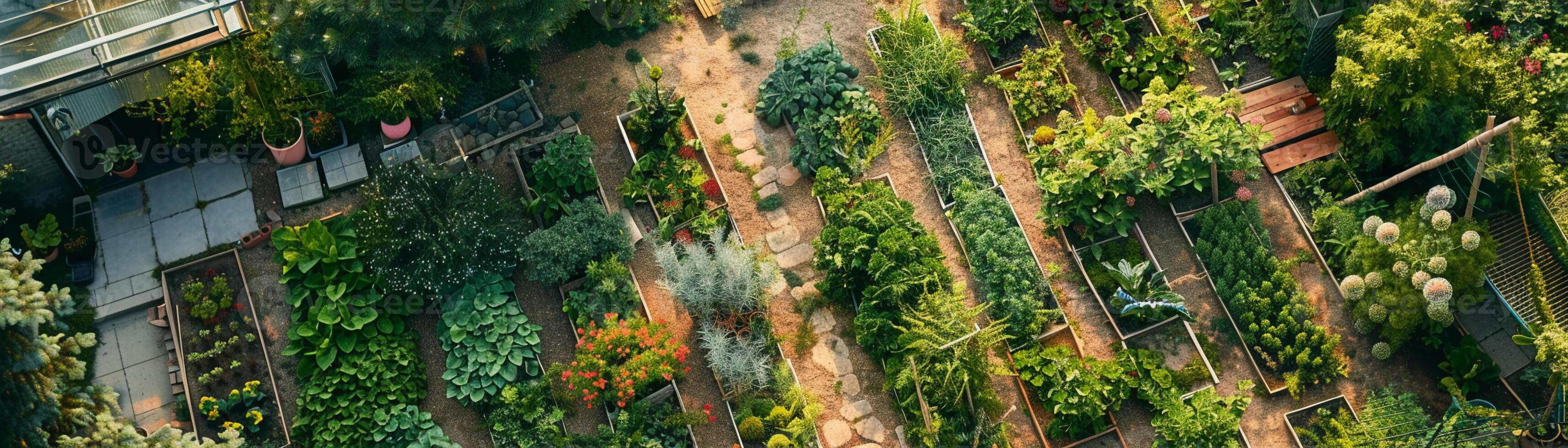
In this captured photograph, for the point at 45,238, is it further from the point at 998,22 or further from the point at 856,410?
the point at 998,22

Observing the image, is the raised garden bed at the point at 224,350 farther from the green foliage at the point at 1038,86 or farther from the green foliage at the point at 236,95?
the green foliage at the point at 1038,86

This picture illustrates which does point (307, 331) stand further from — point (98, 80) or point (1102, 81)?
point (1102, 81)

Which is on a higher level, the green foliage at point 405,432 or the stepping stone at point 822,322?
the green foliage at point 405,432

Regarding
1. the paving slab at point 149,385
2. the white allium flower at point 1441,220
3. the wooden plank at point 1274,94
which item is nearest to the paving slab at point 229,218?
the paving slab at point 149,385

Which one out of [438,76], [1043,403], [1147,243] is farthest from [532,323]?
[1147,243]

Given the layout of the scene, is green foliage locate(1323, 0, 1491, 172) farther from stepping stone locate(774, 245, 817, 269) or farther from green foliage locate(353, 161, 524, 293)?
green foliage locate(353, 161, 524, 293)

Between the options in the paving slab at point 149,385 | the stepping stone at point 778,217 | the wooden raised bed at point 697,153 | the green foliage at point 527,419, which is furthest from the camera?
the stepping stone at point 778,217

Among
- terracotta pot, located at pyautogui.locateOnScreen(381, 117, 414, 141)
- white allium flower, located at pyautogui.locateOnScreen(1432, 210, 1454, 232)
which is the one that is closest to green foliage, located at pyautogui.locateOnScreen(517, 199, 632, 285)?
terracotta pot, located at pyautogui.locateOnScreen(381, 117, 414, 141)
